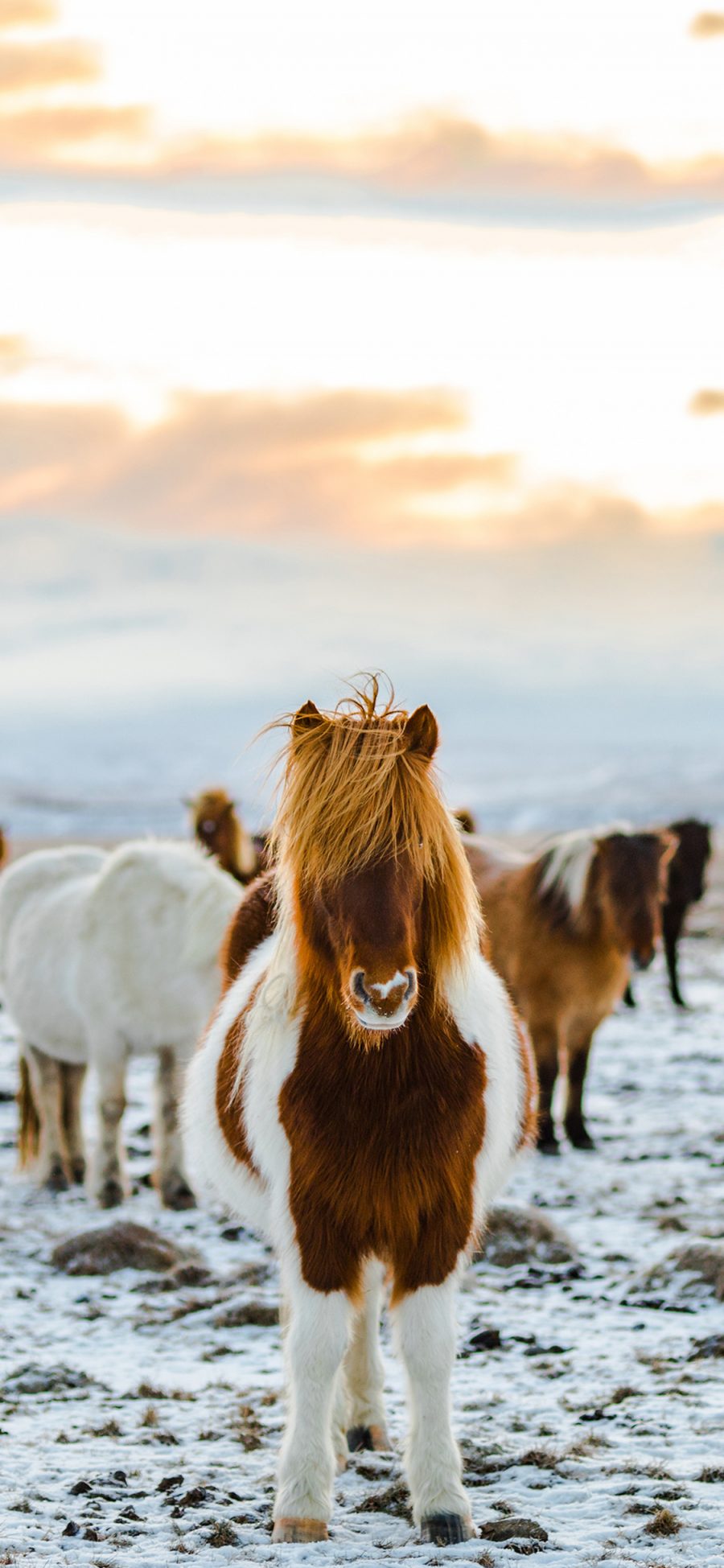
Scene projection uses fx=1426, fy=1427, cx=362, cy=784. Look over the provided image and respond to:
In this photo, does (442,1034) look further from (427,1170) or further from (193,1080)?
(193,1080)

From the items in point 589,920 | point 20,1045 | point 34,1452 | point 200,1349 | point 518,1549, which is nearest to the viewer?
point 518,1549

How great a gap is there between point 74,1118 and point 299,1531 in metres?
5.25

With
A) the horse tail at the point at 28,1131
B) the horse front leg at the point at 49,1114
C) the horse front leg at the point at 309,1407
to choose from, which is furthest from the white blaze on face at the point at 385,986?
the horse tail at the point at 28,1131

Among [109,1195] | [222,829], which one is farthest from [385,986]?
[222,829]

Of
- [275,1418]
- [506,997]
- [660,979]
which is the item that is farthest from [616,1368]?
[660,979]

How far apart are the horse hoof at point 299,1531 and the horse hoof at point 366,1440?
0.78 m

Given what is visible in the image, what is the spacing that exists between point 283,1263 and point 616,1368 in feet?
6.43

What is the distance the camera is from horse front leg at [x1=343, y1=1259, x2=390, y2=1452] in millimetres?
4484

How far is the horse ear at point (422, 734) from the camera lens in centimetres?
376

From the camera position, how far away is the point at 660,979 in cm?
1983

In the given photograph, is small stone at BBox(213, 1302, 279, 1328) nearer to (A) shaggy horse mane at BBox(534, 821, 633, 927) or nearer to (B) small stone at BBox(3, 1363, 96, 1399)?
(B) small stone at BBox(3, 1363, 96, 1399)

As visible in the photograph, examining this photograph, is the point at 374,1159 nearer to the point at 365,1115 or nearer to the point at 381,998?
the point at 365,1115

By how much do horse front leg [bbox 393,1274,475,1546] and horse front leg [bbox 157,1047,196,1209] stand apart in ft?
13.4

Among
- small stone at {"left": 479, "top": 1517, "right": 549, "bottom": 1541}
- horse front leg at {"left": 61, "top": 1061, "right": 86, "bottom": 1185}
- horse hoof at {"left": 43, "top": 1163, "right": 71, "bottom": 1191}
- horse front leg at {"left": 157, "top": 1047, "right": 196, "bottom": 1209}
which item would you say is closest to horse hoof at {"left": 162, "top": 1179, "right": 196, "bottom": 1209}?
horse front leg at {"left": 157, "top": 1047, "right": 196, "bottom": 1209}
